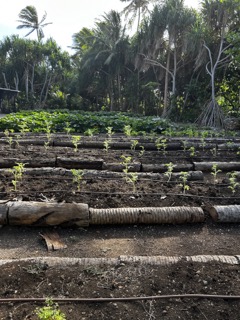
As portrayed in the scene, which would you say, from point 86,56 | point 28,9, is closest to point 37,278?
point 86,56

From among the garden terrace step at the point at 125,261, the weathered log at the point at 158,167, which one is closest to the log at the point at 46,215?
→ the garden terrace step at the point at 125,261

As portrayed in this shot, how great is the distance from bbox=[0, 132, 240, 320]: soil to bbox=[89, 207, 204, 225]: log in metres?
0.08

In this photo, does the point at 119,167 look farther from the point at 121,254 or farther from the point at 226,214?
the point at 121,254

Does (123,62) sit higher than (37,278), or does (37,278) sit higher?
(123,62)

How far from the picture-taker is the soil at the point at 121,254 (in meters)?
1.95

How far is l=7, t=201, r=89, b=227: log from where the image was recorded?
317 cm

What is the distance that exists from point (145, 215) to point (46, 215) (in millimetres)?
1079

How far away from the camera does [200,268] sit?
2332 mm

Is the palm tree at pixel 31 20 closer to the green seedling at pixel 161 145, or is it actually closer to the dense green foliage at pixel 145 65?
the dense green foliage at pixel 145 65

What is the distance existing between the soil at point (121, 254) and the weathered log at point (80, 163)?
0.57 meters

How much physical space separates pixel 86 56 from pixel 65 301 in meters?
22.8

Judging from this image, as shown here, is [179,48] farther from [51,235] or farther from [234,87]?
[51,235]

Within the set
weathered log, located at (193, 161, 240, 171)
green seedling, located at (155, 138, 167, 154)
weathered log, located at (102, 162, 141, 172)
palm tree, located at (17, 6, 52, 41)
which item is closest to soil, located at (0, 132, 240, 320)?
weathered log, located at (193, 161, 240, 171)

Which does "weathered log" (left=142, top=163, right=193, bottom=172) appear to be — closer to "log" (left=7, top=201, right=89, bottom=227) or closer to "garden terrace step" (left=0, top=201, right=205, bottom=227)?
"garden terrace step" (left=0, top=201, right=205, bottom=227)
